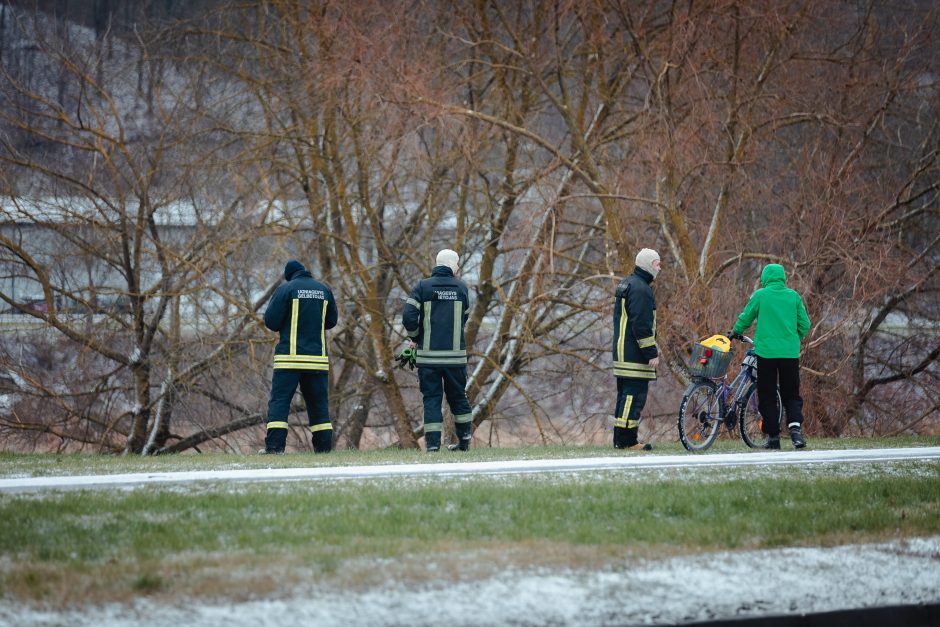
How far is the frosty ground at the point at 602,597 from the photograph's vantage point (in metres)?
4.92

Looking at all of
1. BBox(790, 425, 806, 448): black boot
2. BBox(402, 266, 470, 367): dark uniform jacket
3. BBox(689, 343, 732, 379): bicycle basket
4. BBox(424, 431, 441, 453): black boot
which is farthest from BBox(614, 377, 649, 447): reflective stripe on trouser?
BBox(424, 431, 441, 453): black boot

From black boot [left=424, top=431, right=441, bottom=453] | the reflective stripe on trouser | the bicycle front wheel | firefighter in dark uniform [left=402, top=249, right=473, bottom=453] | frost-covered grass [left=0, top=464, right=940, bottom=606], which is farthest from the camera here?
black boot [left=424, top=431, right=441, bottom=453]

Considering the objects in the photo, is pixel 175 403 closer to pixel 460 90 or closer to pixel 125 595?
pixel 460 90

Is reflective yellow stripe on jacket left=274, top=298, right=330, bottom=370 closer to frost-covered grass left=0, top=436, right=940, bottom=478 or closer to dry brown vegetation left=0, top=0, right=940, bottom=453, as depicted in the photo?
frost-covered grass left=0, top=436, right=940, bottom=478

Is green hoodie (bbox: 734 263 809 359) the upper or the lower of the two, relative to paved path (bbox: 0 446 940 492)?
upper

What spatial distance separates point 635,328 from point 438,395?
2.24 meters

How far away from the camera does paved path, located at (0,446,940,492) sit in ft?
29.5

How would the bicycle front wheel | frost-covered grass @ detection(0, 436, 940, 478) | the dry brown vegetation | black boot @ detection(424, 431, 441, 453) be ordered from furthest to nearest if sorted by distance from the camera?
1. the dry brown vegetation
2. black boot @ detection(424, 431, 441, 453)
3. the bicycle front wheel
4. frost-covered grass @ detection(0, 436, 940, 478)

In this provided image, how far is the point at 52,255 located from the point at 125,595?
17.0m

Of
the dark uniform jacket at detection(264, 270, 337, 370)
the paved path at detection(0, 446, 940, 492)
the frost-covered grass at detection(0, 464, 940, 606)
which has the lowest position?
the frost-covered grass at detection(0, 464, 940, 606)

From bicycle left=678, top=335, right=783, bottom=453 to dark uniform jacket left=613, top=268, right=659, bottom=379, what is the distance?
1.53 feet

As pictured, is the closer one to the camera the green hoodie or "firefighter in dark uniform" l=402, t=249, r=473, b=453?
the green hoodie

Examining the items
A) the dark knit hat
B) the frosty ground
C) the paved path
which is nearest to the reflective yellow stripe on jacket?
the dark knit hat

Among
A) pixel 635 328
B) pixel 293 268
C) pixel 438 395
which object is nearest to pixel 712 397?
pixel 635 328
